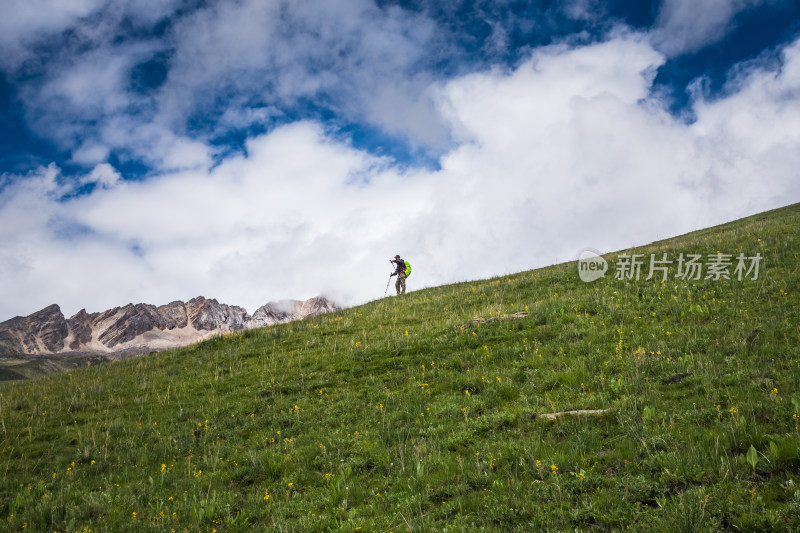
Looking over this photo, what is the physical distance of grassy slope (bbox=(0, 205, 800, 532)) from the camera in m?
5.84

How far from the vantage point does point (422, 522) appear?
19.1 ft

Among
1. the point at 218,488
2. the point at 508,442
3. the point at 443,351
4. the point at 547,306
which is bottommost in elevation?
the point at 218,488

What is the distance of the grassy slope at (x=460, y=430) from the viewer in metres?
5.84

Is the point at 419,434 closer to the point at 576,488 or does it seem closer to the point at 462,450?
the point at 462,450

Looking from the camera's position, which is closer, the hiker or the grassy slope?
the grassy slope

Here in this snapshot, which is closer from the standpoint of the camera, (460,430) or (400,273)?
(460,430)

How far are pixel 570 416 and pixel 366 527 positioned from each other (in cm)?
439

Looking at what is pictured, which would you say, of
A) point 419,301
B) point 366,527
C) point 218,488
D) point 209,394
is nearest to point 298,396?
point 209,394

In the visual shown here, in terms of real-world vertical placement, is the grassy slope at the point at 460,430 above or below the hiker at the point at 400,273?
below

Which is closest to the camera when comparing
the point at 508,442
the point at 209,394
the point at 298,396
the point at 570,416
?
the point at 508,442

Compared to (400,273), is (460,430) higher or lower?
lower

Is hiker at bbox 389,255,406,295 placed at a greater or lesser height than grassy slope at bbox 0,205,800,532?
greater

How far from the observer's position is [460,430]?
8.81 m

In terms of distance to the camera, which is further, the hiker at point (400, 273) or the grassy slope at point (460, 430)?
the hiker at point (400, 273)
